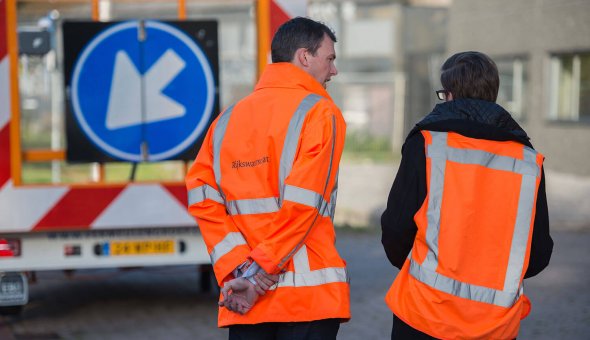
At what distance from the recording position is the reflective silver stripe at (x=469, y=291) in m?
3.33

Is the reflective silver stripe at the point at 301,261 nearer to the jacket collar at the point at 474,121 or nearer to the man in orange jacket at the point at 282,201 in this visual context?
the man in orange jacket at the point at 282,201

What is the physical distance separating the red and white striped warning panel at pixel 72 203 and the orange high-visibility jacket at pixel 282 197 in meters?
3.26

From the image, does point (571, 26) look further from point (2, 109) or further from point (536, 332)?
point (2, 109)

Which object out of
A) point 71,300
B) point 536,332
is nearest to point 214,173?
point 536,332

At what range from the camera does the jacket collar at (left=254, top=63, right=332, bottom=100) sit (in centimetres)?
358

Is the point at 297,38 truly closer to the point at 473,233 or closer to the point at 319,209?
the point at 319,209

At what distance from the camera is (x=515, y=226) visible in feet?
11.0

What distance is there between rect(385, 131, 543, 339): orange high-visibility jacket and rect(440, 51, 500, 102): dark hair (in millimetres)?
187

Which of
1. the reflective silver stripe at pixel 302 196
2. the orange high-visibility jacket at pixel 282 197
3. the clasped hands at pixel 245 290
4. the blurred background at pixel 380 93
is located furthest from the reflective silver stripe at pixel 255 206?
the blurred background at pixel 380 93

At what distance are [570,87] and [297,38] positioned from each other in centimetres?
1605

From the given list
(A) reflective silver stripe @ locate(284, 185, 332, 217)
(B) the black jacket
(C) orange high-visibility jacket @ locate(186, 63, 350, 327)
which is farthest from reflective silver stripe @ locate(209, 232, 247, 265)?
(B) the black jacket

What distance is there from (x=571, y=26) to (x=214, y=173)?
15.8 m

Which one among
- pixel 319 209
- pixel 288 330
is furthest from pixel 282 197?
pixel 288 330

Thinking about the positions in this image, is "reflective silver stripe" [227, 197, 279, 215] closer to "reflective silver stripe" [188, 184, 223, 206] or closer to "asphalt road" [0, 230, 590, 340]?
"reflective silver stripe" [188, 184, 223, 206]
